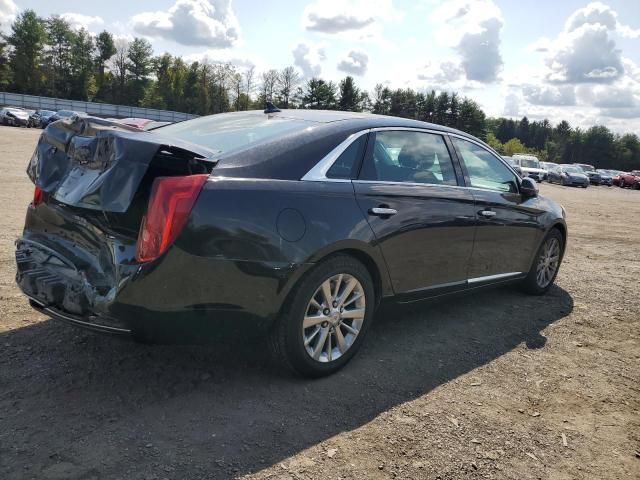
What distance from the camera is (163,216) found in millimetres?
2721

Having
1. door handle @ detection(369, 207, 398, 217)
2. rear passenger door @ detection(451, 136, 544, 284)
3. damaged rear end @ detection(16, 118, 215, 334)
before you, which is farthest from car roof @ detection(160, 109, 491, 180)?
rear passenger door @ detection(451, 136, 544, 284)

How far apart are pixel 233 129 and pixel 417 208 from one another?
1.38 m

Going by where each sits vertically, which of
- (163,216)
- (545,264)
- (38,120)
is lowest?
(545,264)

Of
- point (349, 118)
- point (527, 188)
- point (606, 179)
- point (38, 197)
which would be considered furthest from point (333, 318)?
point (606, 179)

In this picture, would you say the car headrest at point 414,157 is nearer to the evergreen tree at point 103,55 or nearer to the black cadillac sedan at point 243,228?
the black cadillac sedan at point 243,228

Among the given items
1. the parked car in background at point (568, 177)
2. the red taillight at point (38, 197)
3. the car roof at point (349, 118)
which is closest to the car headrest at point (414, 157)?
the car roof at point (349, 118)

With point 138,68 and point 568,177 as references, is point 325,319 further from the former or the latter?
point 138,68

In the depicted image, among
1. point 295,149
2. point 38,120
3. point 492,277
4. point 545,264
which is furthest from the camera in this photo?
point 38,120

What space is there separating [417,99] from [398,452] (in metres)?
107

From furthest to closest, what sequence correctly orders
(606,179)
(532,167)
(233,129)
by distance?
(606,179) → (532,167) → (233,129)

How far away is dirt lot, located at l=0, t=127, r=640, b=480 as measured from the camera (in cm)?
260

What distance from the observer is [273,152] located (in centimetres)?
320

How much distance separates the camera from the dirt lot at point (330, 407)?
260cm

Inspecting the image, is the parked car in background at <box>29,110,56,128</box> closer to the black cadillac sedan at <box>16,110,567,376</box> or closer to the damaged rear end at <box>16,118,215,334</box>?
the black cadillac sedan at <box>16,110,567,376</box>
